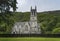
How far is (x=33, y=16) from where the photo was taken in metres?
106

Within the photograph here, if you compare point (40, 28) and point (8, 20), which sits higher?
point (8, 20)

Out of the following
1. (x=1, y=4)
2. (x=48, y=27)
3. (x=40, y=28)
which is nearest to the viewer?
(x=1, y=4)

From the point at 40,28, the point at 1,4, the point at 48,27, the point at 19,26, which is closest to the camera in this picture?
the point at 1,4

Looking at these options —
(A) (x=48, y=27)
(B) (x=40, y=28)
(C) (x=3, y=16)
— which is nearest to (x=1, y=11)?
(C) (x=3, y=16)

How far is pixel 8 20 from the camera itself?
39.6m

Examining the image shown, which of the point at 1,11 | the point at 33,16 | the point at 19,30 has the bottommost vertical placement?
the point at 19,30

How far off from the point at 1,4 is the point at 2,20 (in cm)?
329

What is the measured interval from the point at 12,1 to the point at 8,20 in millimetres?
3611

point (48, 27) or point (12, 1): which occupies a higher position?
Answer: point (12, 1)

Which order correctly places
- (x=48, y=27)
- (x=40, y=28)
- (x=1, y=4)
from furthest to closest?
(x=40, y=28) < (x=48, y=27) < (x=1, y=4)

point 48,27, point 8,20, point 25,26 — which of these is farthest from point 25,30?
point 8,20

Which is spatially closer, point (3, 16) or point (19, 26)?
point (3, 16)

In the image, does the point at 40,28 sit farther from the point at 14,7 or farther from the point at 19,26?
the point at 14,7

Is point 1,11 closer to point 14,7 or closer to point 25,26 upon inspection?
point 14,7
